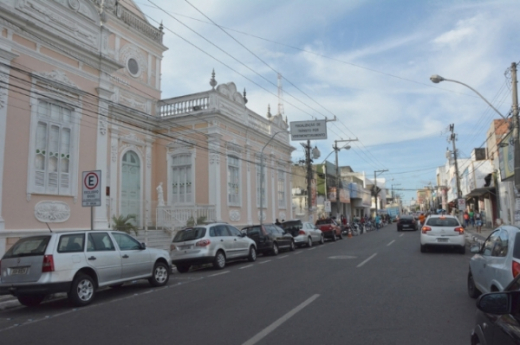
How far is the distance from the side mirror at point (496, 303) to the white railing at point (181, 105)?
23135 mm

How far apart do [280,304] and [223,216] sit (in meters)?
17.1

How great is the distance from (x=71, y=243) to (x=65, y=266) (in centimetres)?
58

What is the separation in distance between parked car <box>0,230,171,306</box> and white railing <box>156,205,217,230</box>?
12524 mm

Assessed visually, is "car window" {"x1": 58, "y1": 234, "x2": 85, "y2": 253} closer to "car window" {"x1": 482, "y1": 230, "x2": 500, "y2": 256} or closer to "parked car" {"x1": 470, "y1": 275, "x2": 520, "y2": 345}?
"car window" {"x1": 482, "y1": 230, "x2": 500, "y2": 256}

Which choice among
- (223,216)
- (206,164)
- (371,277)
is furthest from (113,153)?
(371,277)

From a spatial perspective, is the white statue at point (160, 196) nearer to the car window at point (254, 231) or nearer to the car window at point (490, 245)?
the car window at point (254, 231)

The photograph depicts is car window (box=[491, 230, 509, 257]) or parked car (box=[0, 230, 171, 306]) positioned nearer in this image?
car window (box=[491, 230, 509, 257])

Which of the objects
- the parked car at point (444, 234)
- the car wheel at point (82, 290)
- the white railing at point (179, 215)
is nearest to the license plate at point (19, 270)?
the car wheel at point (82, 290)

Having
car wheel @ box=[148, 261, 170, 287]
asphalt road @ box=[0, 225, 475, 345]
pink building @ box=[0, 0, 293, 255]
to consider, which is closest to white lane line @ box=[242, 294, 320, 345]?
asphalt road @ box=[0, 225, 475, 345]

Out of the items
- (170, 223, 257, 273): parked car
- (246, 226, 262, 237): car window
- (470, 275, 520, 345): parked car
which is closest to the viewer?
(470, 275, 520, 345): parked car

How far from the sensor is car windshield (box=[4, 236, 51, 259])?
348 inches

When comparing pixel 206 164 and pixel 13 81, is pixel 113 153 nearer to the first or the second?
pixel 206 164

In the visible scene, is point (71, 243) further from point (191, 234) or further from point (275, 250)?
point (275, 250)

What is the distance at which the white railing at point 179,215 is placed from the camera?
75.6ft
